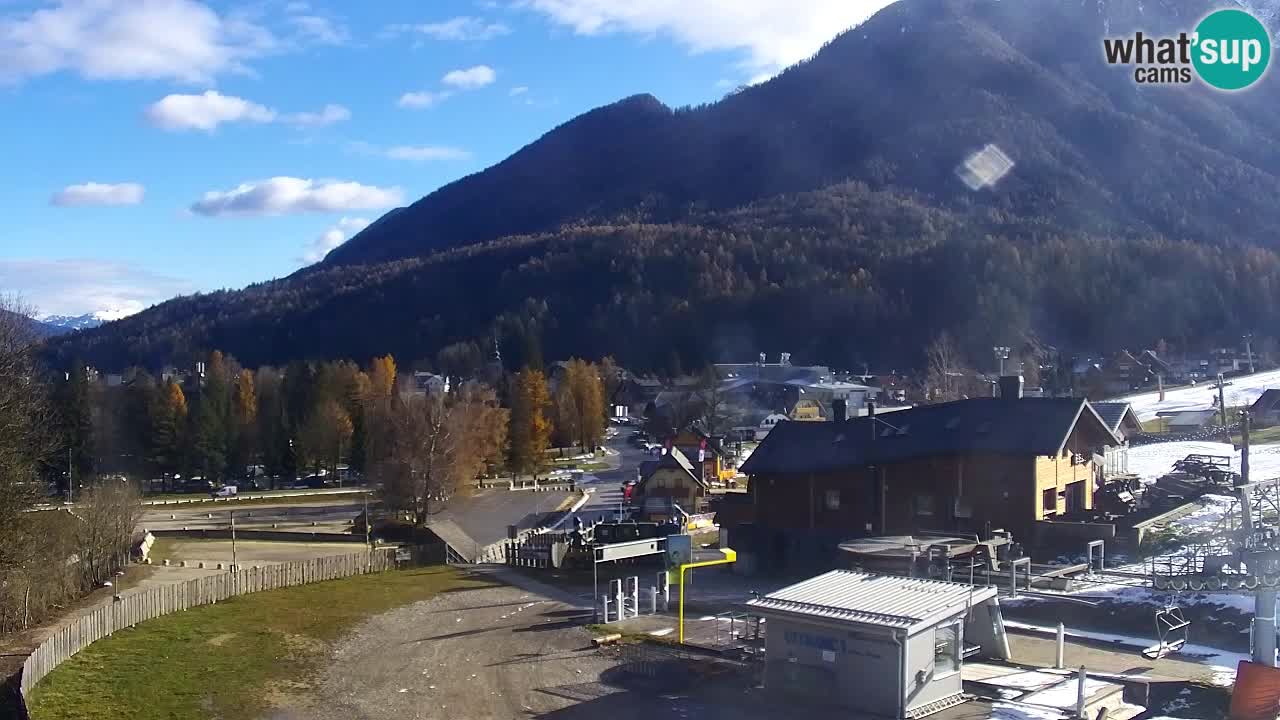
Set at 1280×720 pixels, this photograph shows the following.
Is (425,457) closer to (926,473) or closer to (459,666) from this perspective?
(926,473)

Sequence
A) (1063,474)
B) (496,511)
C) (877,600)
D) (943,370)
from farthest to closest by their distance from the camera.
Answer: (943,370), (496,511), (1063,474), (877,600)

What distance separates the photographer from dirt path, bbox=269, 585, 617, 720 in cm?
2183

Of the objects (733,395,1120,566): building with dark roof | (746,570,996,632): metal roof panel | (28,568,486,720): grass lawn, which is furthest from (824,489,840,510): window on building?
(746,570,996,632): metal roof panel

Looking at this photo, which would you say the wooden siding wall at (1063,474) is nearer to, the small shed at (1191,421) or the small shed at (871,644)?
the small shed at (871,644)

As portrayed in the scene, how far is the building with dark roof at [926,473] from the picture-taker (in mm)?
33312

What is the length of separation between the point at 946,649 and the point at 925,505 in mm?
15021

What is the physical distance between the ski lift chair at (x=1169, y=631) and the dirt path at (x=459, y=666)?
12393 millimetres

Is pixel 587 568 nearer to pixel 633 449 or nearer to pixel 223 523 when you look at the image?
pixel 223 523

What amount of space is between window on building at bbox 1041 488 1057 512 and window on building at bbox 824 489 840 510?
6.58m

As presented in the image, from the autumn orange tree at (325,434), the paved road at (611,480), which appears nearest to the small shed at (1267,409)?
the paved road at (611,480)

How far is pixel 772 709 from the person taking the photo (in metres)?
20.5

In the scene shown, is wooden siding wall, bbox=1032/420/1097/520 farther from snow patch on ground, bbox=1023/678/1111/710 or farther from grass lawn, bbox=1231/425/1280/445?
grass lawn, bbox=1231/425/1280/445

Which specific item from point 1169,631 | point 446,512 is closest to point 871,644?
point 1169,631

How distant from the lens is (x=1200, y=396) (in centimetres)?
7731
